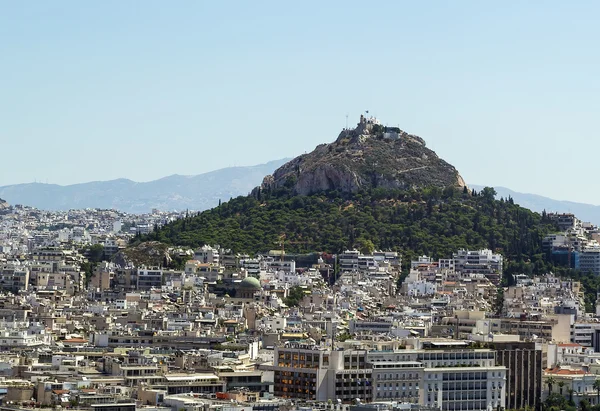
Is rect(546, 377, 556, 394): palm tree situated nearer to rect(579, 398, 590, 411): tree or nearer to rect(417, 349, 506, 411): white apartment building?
rect(579, 398, 590, 411): tree

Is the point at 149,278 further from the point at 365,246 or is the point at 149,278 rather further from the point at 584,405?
the point at 584,405

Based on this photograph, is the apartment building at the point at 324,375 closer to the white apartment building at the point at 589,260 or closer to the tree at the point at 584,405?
the tree at the point at 584,405

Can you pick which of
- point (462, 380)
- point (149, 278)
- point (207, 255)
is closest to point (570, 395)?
point (462, 380)

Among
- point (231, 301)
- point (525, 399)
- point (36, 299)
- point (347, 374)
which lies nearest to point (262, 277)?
point (231, 301)

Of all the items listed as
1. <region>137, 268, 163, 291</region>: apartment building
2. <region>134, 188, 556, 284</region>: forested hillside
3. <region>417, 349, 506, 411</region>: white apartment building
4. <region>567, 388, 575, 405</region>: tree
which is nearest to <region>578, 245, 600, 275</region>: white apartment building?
<region>134, 188, 556, 284</region>: forested hillside

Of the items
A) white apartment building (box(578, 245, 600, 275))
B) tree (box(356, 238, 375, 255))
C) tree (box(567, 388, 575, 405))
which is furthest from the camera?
tree (box(356, 238, 375, 255))

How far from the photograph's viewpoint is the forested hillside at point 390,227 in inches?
7362

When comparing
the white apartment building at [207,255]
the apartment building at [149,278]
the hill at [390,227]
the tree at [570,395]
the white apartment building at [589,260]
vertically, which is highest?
the hill at [390,227]

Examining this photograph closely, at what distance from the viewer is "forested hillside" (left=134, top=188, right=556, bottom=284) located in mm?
187000

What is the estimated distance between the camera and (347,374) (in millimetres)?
90875

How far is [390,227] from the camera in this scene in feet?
627

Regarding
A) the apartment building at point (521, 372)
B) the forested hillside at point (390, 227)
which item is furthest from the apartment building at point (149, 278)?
the apartment building at point (521, 372)

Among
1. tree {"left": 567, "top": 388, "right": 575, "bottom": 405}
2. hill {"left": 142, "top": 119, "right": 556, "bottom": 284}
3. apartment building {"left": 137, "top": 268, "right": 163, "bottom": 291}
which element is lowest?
tree {"left": 567, "top": 388, "right": 575, "bottom": 405}

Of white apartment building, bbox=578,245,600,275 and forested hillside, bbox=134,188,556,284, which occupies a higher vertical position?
forested hillside, bbox=134,188,556,284
